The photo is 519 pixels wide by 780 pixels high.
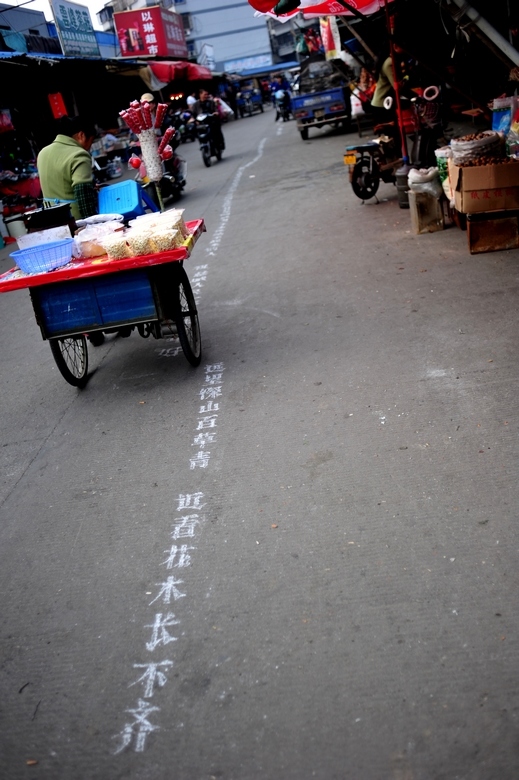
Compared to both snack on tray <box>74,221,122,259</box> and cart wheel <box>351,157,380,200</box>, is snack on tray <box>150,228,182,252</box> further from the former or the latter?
cart wheel <box>351,157,380,200</box>

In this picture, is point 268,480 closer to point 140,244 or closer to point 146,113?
point 140,244

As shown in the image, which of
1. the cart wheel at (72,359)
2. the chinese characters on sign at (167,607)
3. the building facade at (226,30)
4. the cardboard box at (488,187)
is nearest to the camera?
the chinese characters on sign at (167,607)

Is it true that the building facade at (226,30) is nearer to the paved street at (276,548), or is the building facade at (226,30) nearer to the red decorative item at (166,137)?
the red decorative item at (166,137)

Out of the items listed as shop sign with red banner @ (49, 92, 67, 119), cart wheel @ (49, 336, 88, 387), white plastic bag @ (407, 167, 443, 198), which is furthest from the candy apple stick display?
shop sign with red banner @ (49, 92, 67, 119)

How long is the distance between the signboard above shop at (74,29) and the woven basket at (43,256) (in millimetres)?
16652

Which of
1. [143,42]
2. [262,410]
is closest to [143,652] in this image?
[262,410]

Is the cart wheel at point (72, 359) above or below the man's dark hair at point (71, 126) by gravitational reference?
below

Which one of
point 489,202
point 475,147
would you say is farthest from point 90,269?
point 475,147

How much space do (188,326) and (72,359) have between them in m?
1.09

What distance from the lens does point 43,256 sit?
5398 millimetres

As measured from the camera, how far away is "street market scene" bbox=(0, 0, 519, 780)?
261cm

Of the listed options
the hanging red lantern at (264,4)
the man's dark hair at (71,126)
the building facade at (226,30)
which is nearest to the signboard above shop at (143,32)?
the hanging red lantern at (264,4)

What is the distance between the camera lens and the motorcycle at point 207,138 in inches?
751

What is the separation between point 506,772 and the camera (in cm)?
225
